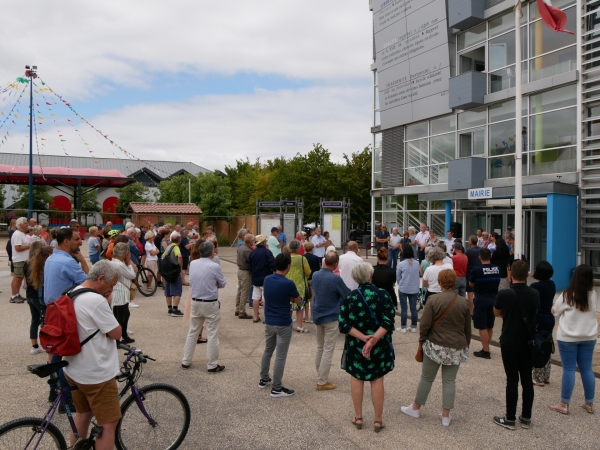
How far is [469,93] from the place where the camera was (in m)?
19.5

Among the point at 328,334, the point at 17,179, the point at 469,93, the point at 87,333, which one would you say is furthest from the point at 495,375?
the point at 17,179

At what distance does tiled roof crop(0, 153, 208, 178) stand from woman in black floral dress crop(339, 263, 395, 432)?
2753 inches

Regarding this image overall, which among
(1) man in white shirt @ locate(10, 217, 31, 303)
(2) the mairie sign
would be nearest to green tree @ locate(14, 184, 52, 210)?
(1) man in white shirt @ locate(10, 217, 31, 303)

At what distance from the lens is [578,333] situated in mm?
5438

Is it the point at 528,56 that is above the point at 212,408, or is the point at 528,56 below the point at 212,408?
above

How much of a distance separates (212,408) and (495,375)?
3825mm

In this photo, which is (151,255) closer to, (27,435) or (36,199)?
(27,435)

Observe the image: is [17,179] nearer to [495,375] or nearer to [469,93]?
[469,93]

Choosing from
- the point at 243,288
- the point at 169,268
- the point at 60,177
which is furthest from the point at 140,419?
the point at 60,177

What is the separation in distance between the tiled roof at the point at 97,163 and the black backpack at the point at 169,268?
6425 cm

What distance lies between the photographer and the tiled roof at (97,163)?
245ft

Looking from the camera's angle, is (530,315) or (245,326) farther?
(245,326)

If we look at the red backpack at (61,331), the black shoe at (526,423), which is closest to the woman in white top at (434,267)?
the black shoe at (526,423)

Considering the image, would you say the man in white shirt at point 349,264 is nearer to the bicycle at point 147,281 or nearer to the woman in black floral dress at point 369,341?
the woman in black floral dress at point 369,341
